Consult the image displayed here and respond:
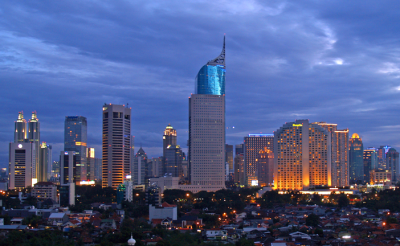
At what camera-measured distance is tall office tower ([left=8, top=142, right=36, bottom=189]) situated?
11162 cm

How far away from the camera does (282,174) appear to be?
343 feet

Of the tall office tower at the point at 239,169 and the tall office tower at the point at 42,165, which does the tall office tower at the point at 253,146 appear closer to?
the tall office tower at the point at 239,169

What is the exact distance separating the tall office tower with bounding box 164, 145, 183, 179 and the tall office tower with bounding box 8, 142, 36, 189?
48.1m

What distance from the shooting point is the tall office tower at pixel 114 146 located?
11169 centimetres

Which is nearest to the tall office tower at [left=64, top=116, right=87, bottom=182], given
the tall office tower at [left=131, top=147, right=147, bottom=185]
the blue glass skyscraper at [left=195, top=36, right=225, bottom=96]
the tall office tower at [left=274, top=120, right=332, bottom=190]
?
the tall office tower at [left=131, top=147, right=147, bottom=185]

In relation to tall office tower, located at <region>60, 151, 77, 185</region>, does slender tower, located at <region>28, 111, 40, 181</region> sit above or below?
above

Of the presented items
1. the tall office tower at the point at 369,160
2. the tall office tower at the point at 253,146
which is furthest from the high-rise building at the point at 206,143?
the tall office tower at the point at 369,160

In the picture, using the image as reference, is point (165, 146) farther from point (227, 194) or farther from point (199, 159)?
point (227, 194)

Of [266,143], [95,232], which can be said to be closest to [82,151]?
[266,143]

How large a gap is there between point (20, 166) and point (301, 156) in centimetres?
5890

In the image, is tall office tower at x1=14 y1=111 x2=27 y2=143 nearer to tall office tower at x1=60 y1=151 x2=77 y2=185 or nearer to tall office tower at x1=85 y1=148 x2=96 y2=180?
tall office tower at x1=60 y1=151 x2=77 y2=185

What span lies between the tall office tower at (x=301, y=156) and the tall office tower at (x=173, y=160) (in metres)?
51.9

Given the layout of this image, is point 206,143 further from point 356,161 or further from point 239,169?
point 356,161

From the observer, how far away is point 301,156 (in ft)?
347
